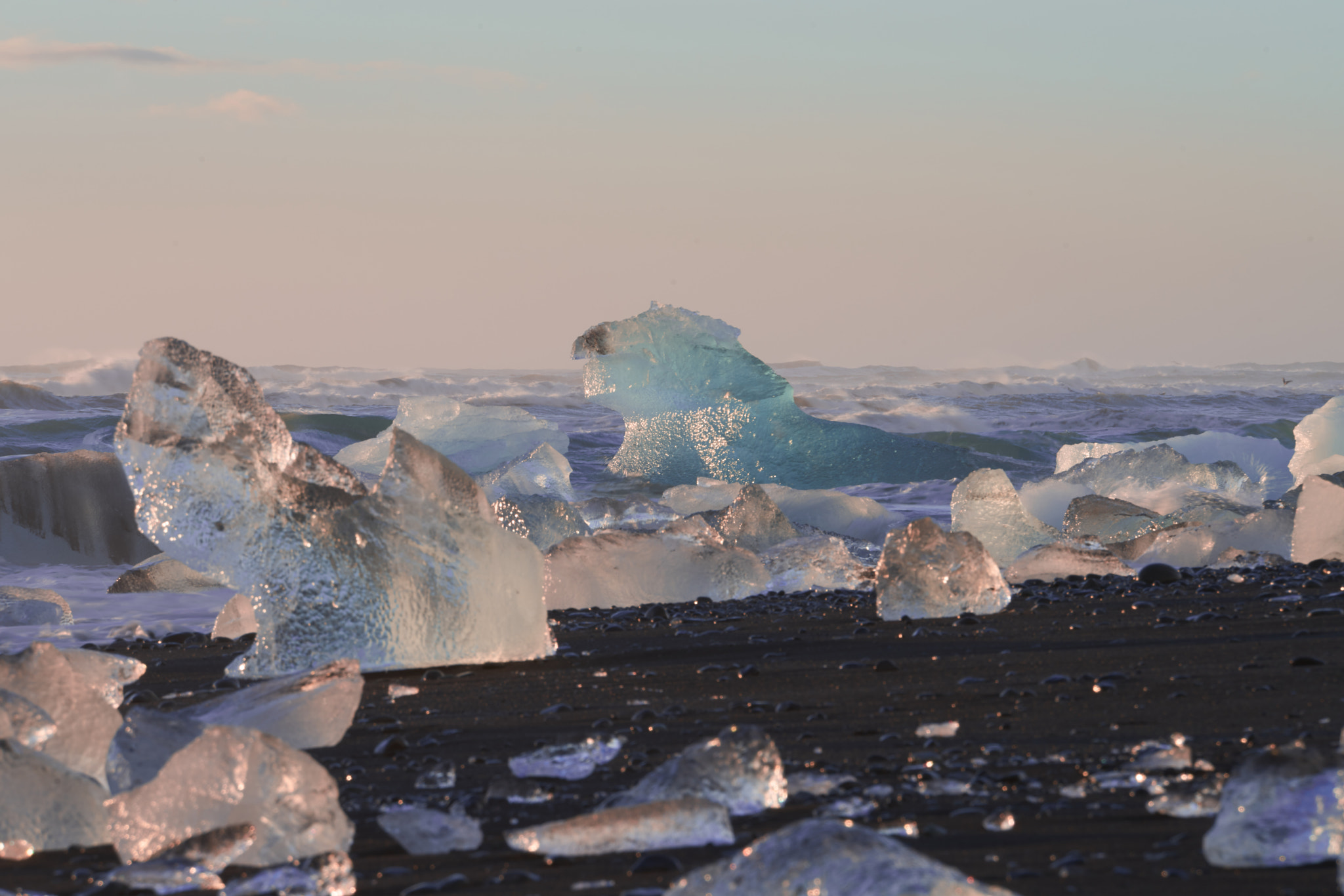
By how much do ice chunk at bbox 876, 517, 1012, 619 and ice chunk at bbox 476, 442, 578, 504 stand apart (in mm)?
4664

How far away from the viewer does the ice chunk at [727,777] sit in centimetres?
163

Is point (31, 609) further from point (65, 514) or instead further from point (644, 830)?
point (644, 830)

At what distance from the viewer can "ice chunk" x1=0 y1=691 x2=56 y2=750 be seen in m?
1.86

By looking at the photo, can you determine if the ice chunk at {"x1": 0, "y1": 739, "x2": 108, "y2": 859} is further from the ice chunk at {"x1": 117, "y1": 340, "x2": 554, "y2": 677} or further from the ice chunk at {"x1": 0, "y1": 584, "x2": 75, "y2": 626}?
the ice chunk at {"x1": 0, "y1": 584, "x2": 75, "y2": 626}

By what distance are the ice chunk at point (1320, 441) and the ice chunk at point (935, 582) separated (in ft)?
17.9

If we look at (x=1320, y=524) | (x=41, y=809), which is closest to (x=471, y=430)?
(x=1320, y=524)

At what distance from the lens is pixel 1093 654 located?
2.65 meters

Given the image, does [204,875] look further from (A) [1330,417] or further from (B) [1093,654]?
A: (A) [1330,417]

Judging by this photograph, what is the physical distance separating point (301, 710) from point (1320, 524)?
3.66 metres

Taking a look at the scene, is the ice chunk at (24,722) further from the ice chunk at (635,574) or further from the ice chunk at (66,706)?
the ice chunk at (635,574)

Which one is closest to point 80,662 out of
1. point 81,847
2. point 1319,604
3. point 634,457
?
point 81,847

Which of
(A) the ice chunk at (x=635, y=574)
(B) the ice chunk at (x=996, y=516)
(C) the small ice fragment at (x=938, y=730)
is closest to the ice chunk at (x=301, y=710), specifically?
(C) the small ice fragment at (x=938, y=730)

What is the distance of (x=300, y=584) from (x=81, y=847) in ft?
4.28

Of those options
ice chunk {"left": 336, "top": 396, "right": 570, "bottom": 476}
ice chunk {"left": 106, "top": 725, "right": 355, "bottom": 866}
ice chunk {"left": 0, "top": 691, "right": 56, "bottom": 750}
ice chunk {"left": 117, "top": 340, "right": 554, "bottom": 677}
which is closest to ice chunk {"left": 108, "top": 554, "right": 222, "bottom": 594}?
ice chunk {"left": 117, "top": 340, "right": 554, "bottom": 677}
